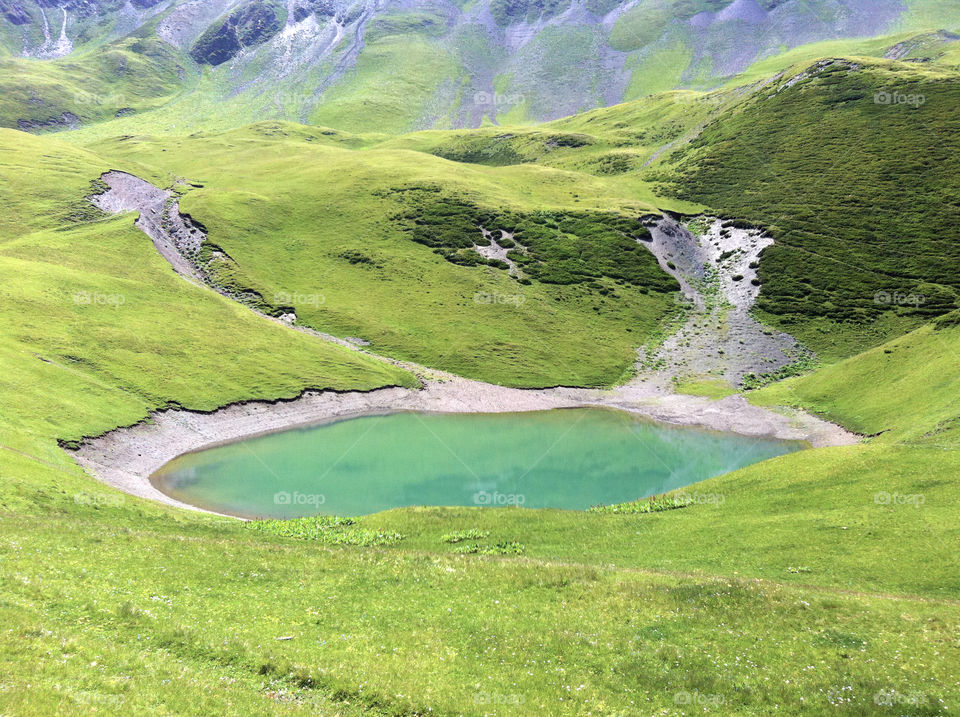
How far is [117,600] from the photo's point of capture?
1780 centimetres

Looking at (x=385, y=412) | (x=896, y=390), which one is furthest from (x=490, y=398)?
(x=896, y=390)

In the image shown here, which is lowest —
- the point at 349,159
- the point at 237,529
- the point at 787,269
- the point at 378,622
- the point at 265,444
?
the point at 265,444

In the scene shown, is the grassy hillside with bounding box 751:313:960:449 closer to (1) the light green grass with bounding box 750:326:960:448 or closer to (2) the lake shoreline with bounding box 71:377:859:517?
(1) the light green grass with bounding box 750:326:960:448

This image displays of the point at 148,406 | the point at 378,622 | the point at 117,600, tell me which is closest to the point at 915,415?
the point at 378,622

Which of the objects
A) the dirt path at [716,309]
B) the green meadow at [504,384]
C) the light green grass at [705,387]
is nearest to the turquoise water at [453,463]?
the green meadow at [504,384]

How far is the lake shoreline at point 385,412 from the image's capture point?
59.4 meters

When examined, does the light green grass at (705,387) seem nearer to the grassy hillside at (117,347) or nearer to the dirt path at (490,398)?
the dirt path at (490,398)

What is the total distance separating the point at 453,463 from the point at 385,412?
21.8 m

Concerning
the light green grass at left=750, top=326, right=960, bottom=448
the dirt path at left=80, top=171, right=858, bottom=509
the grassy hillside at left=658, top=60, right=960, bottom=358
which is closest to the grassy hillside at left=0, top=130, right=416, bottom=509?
the dirt path at left=80, top=171, right=858, bottom=509

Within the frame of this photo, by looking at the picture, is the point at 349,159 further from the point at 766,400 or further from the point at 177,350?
the point at 766,400

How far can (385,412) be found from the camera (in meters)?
85.5

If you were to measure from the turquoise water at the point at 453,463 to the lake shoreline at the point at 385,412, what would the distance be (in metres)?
2.39

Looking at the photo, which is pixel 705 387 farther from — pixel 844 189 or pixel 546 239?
pixel 844 189

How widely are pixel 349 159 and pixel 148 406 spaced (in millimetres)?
137951
